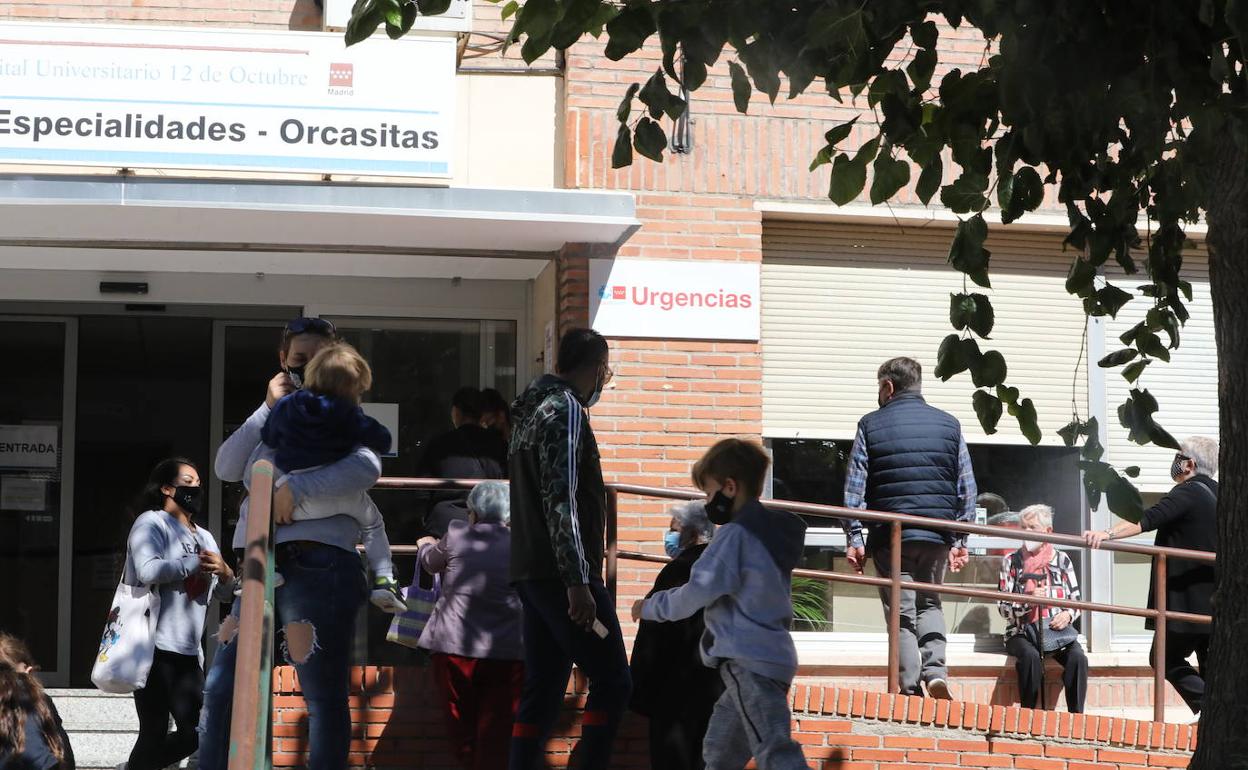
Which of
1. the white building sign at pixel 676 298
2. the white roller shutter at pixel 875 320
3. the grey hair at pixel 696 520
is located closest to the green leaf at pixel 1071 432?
the grey hair at pixel 696 520

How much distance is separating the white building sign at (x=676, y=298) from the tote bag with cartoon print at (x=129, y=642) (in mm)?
3271

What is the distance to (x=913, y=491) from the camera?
23.9 ft

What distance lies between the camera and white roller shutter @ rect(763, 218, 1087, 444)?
29.3 feet

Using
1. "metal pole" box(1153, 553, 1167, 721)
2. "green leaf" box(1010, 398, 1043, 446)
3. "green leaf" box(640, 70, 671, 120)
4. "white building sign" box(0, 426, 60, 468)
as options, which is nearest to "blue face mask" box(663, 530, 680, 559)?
"metal pole" box(1153, 553, 1167, 721)

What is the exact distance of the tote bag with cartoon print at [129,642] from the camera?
19.8ft

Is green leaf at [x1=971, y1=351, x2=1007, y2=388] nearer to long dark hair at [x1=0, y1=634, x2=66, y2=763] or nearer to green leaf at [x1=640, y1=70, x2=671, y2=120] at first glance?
green leaf at [x1=640, y1=70, x2=671, y2=120]

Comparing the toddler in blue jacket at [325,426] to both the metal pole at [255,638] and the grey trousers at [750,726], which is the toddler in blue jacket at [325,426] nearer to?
the metal pole at [255,638]

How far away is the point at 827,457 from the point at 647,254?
1.68 metres

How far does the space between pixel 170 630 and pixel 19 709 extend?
1163mm

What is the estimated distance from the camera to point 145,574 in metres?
6.13

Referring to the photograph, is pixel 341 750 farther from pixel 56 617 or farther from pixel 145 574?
pixel 56 617

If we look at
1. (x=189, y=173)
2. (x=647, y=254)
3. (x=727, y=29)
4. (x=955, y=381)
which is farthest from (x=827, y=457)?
(x=727, y=29)

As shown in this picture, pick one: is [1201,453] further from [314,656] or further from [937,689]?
[314,656]

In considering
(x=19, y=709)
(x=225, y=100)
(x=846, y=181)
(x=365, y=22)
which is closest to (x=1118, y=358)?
(x=846, y=181)
